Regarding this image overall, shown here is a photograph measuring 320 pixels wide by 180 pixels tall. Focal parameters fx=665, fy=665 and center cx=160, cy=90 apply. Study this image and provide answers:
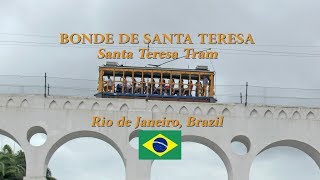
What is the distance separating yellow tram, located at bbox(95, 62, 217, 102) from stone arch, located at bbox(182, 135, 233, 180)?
302cm

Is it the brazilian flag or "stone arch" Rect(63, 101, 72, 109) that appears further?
"stone arch" Rect(63, 101, 72, 109)

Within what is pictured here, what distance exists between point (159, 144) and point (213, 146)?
5.85m

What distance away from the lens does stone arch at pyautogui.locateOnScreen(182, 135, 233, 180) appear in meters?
43.3

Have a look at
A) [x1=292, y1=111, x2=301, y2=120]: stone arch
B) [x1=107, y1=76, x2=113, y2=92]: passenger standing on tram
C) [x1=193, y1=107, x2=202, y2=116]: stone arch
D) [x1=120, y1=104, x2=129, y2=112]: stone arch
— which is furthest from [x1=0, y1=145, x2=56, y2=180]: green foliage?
[x1=292, y1=111, x2=301, y2=120]: stone arch

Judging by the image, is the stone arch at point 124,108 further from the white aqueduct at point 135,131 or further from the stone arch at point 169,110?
the stone arch at point 169,110

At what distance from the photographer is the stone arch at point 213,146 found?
43312 millimetres

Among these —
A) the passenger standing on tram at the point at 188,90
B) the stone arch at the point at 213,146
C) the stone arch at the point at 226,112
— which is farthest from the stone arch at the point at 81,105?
the stone arch at the point at 226,112

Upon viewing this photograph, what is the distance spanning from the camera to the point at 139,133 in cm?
4219

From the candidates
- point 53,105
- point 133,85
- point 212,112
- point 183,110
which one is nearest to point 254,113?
point 212,112

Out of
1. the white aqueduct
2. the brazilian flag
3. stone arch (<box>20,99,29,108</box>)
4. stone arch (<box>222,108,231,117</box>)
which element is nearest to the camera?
the brazilian flag

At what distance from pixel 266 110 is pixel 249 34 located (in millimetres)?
5525

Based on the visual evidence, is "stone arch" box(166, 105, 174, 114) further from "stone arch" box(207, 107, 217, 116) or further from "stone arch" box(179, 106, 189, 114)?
"stone arch" box(207, 107, 217, 116)

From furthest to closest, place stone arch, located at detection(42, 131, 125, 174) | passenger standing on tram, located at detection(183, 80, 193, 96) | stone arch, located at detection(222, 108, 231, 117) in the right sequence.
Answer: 1. passenger standing on tram, located at detection(183, 80, 193, 96)
2. stone arch, located at detection(222, 108, 231, 117)
3. stone arch, located at detection(42, 131, 125, 174)

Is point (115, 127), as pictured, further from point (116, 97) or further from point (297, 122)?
point (297, 122)
